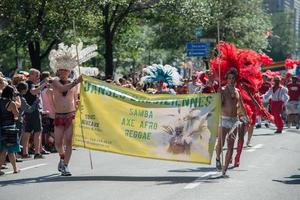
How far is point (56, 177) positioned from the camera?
12.4 meters

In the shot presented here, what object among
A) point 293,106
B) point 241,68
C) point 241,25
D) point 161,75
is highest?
point 241,25

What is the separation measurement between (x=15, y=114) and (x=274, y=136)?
1070 centimetres

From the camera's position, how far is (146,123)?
12648 millimetres

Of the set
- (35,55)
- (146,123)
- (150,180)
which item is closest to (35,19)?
(35,55)

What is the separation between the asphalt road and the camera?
10.4m

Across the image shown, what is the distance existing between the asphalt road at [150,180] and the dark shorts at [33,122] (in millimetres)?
662

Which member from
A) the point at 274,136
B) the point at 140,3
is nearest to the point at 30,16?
the point at 140,3

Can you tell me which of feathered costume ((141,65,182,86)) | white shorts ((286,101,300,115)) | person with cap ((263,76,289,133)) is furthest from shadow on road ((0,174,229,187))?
white shorts ((286,101,300,115))

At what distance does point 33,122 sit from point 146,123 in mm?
3976

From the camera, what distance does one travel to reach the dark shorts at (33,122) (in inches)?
621

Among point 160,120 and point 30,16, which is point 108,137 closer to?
point 160,120

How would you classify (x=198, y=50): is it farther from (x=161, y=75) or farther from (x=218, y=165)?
(x=218, y=165)

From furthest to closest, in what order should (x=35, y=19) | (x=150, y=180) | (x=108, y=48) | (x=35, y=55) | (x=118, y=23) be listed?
1. (x=118, y=23)
2. (x=108, y=48)
3. (x=35, y=55)
4. (x=35, y=19)
5. (x=150, y=180)

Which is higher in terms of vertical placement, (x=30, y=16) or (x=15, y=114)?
(x=30, y=16)
